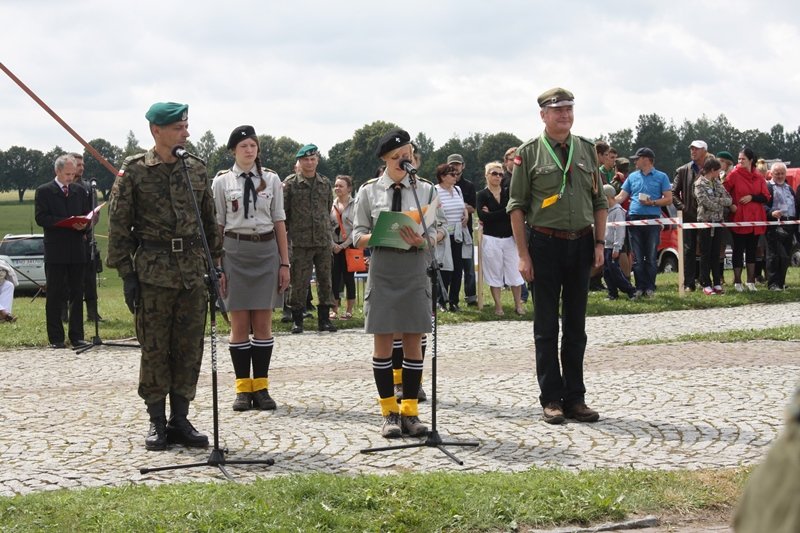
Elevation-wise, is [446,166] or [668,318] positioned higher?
[446,166]

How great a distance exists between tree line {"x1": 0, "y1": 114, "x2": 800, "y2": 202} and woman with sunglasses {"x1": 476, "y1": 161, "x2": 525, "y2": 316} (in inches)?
2348

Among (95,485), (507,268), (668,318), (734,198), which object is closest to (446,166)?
(507,268)

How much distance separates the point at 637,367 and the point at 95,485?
588cm

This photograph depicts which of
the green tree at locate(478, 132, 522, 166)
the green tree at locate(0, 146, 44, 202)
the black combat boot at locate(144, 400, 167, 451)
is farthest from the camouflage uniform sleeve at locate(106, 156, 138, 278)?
the green tree at locate(0, 146, 44, 202)

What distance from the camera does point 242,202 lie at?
882 centimetres

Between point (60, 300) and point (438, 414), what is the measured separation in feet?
24.3

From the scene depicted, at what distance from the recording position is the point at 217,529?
509 centimetres

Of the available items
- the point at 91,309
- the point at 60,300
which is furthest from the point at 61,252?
the point at 91,309

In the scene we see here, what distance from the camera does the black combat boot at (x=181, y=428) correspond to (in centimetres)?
747

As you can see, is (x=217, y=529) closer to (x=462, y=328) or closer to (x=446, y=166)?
(x=462, y=328)

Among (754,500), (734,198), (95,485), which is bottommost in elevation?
(95,485)

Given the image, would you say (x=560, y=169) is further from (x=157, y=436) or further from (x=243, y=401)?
(x=157, y=436)

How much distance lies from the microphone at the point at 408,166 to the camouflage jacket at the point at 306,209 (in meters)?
6.74

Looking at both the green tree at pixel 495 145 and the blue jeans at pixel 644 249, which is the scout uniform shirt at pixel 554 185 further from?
the green tree at pixel 495 145
